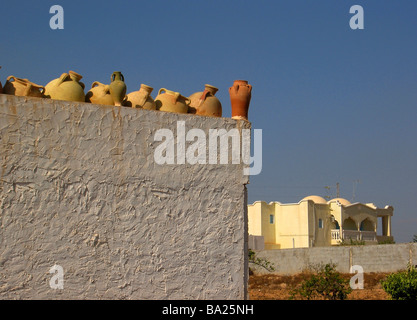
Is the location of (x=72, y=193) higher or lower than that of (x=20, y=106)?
lower

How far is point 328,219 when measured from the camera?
37.4 meters

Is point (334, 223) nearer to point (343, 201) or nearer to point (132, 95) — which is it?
point (343, 201)

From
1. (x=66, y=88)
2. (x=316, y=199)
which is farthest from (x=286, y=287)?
(x=316, y=199)

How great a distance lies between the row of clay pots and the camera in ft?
21.5

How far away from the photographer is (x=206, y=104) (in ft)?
24.1

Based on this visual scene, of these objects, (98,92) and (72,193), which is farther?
(98,92)

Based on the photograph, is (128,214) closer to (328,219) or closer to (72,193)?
(72,193)

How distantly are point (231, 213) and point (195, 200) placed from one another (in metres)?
0.52

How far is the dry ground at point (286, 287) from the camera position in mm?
14597

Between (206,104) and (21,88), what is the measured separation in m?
2.38

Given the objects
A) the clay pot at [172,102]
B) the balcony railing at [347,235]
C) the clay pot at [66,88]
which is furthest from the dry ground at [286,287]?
the balcony railing at [347,235]

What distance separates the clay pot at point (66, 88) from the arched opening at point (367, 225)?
35.4 meters
